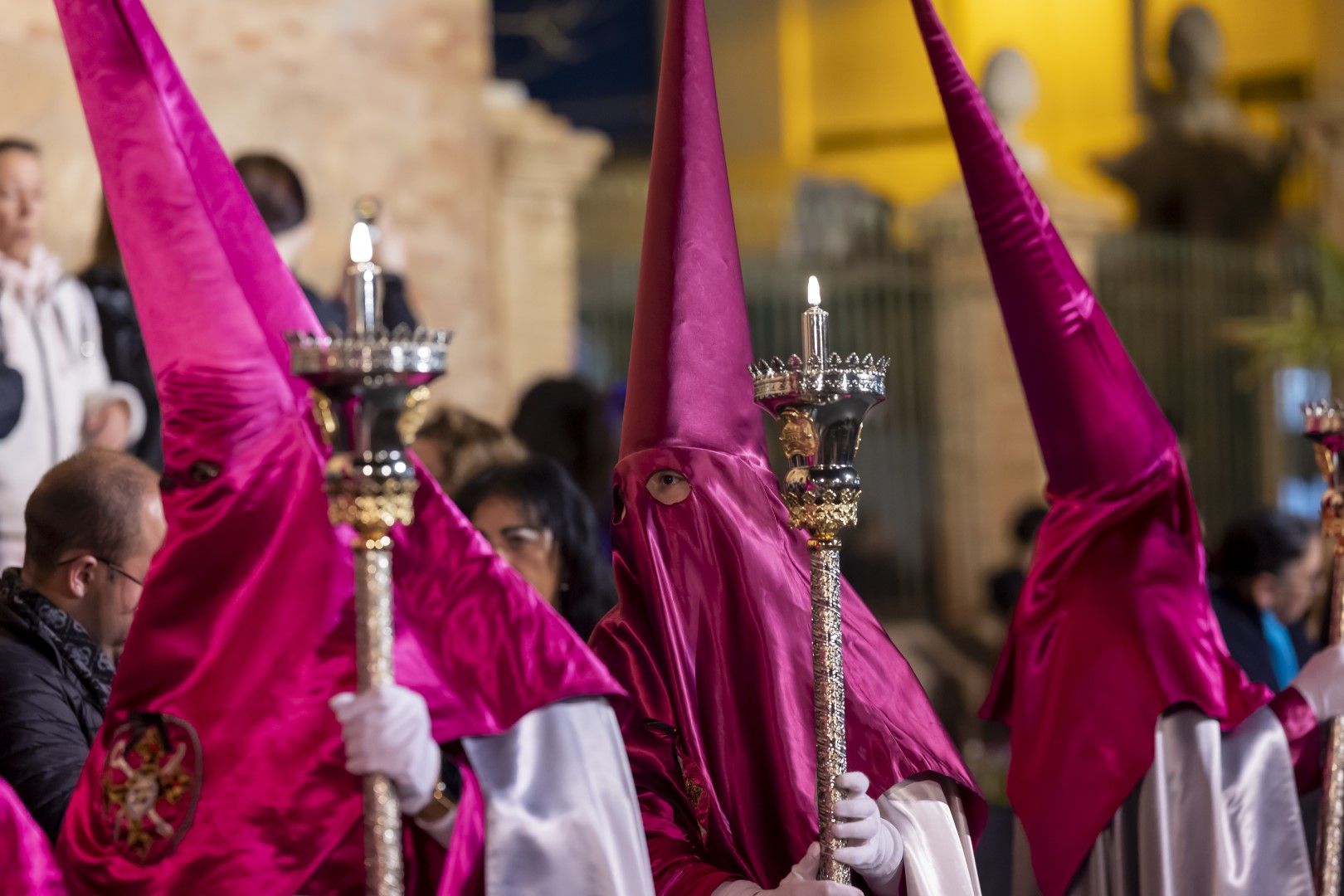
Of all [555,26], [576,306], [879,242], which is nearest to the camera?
[576,306]

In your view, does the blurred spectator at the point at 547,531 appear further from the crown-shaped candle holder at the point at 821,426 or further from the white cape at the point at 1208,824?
the crown-shaped candle holder at the point at 821,426

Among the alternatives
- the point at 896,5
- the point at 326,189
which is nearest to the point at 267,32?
the point at 326,189

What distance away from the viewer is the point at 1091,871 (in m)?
3.42

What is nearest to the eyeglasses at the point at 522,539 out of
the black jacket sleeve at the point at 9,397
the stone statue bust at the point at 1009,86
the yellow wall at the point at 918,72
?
the black jacket sleeve at the point at 9,397

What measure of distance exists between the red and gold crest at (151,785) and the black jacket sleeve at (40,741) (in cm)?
44

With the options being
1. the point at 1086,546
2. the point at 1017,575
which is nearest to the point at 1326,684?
the point at 1086,546

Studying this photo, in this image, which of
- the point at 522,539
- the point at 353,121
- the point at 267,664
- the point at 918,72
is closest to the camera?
the point at 267,664

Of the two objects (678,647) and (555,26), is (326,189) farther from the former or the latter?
(555,26)

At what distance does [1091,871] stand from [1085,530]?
63 centimetres

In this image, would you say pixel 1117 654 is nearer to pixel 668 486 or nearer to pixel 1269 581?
pixel 668 486

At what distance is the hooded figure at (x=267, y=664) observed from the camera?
244cm

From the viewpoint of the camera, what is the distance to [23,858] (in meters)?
2.62

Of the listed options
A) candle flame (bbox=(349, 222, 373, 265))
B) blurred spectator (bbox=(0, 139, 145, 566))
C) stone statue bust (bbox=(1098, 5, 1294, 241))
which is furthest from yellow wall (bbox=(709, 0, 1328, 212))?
candle flame (bbox=(349, 222, 373, 265))

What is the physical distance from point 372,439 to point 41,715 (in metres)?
1.25
